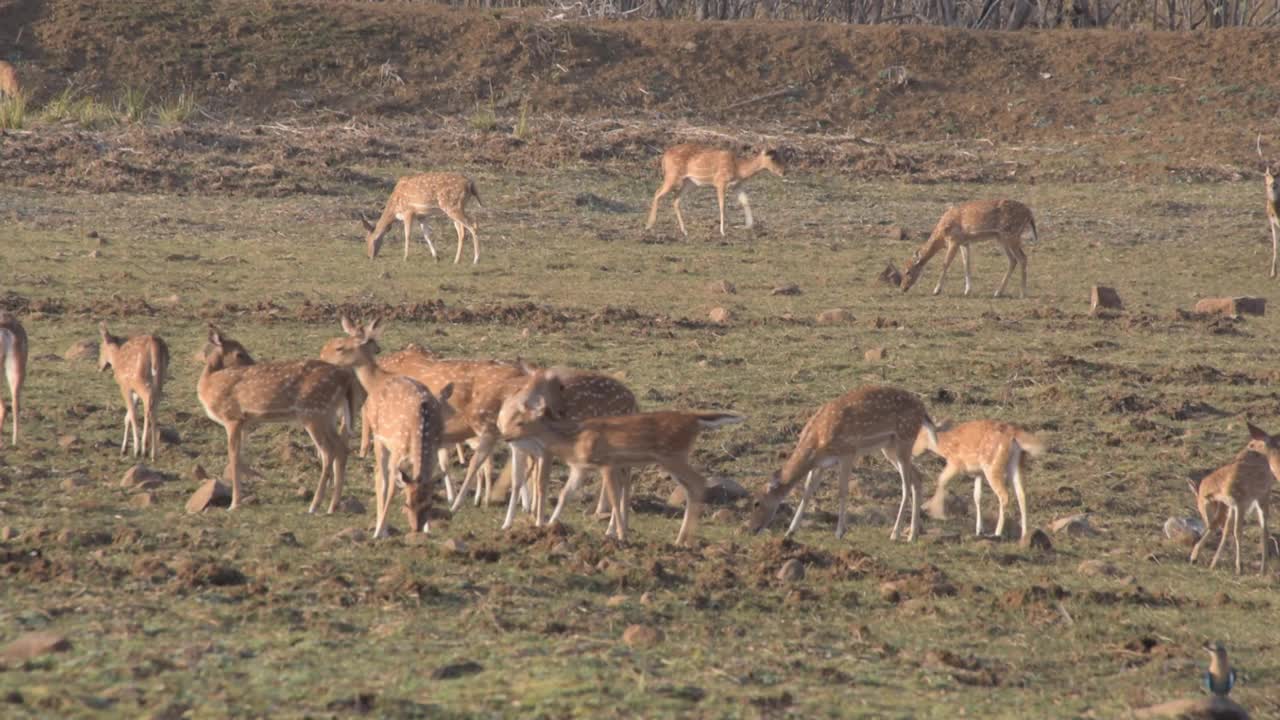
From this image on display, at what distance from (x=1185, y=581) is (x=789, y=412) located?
183 inches

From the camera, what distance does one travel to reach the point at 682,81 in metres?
37.2

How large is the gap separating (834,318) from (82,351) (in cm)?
797

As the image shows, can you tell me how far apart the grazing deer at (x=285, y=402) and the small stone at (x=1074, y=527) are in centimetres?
492

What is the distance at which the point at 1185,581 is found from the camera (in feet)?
35.4

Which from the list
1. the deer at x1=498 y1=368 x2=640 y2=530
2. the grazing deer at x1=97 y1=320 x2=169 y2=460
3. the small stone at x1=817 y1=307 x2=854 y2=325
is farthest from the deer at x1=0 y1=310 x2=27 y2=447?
the small stone at x1=817 y1=307 x2=854 y2=325

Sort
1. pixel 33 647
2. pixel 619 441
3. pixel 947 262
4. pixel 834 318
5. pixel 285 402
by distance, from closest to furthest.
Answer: pixel 33 647 < pixel 619 441 < pixel 285 402 < pixel 834 318 < pixel 947 262

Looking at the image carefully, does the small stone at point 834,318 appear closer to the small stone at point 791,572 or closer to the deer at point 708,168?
the deer at point 708,168

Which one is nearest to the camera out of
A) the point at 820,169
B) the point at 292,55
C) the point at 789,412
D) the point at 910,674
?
the point at 910,674

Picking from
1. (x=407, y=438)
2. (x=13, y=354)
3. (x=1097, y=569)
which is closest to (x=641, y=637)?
(x=407, y=438)

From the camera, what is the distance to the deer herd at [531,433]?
10.5 metres


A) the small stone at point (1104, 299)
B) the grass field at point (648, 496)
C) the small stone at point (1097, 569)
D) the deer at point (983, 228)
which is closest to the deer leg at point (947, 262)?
the deer at point (983, 228)

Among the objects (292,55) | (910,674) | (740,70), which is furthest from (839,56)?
Answer: (910,674)

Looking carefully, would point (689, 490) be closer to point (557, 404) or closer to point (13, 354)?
point (557, 404)

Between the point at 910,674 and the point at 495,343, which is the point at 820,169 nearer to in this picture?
the point at 495,343
